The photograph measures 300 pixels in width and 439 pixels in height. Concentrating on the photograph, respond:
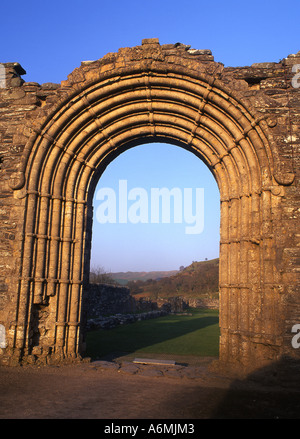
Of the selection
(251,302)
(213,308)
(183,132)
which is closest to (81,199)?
(183,132)

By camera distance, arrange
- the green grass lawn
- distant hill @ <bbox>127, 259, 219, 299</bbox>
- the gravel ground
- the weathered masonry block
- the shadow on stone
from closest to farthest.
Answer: the gravel ground → the shadow on stone → the weathered masonry block → the green grass lawn → distant hill @ <bbox>127, 259, 219, 299</bbox>

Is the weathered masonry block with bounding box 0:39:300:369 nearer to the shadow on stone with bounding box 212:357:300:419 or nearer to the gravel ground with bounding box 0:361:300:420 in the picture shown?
the shadow on stone with bounding box 212:357:300:419

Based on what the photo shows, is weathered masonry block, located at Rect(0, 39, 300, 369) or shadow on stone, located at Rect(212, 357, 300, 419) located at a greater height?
weathered masonry block, located at Rect(0, 39, 300, 369)

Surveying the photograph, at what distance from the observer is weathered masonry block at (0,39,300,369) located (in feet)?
20.8

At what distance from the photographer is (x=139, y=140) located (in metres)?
8.16

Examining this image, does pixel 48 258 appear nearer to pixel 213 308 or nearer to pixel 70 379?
pixel 70 379

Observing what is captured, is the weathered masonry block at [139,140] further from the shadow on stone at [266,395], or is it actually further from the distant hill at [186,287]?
the distant hill at [186,287]

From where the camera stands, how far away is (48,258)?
7.22 metres

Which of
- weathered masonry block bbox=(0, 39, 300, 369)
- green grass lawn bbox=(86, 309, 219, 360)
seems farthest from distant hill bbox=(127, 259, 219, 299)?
weathered masonry block bbox=(0, 39, 300, 369)

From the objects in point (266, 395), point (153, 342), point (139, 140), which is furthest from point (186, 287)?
point (266, 395)

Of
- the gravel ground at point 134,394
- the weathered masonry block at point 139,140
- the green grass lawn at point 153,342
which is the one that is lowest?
the green grass lawn at point 153,342

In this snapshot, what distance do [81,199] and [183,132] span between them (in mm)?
2516

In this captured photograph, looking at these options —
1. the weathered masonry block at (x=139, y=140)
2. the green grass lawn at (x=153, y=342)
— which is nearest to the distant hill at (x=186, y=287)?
the green grass lawn at (x=153, y=342)

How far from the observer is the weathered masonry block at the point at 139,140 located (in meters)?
6.34
